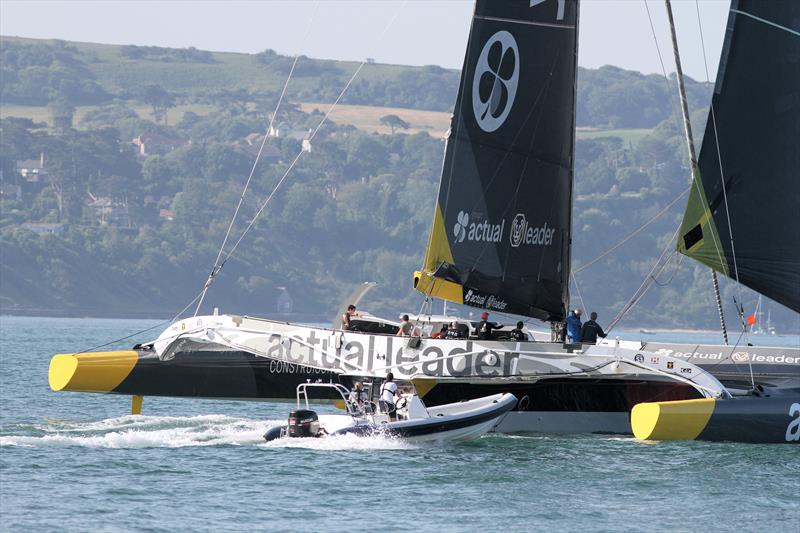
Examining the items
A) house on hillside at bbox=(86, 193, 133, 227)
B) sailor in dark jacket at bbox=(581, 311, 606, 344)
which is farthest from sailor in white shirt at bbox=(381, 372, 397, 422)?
house on hillside at bbox=(86, 193, 133, 227)

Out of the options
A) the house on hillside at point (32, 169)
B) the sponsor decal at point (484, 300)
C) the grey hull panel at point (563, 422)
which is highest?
the house on hillside at point (32, 169)

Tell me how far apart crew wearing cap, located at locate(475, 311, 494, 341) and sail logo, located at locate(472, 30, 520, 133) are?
9.64 feet

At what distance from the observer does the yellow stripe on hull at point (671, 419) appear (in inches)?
829

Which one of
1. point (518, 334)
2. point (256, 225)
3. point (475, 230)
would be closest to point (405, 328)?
point (518, 334)

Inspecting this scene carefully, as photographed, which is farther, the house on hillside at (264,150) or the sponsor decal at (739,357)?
the house on hillside at (264,150)

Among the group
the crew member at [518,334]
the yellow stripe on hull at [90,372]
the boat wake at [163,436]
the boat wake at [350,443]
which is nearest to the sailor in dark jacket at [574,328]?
the crew member at [518,334]

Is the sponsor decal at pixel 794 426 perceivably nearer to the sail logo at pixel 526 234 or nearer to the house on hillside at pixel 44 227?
the sail logo at pixel 526 234

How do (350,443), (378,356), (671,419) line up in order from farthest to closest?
1. (378,356)
2. (350,443)
3. (671,419)

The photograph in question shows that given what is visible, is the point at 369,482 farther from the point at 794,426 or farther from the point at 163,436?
the point at 794,426

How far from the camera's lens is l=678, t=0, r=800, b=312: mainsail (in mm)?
24266

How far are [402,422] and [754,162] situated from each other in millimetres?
7531

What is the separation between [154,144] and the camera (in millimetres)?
184500

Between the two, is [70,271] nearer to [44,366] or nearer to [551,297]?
[44,366]

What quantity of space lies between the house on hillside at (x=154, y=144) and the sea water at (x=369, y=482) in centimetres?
16049
